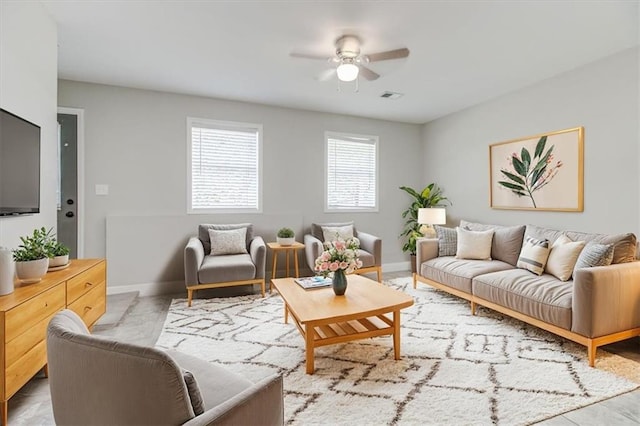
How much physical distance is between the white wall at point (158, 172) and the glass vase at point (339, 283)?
228cm

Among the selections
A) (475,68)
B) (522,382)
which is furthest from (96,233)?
(475,68)

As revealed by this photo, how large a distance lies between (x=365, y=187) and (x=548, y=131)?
2.59 m

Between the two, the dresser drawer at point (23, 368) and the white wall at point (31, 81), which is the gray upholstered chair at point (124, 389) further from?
the white wall at point (31, 81)

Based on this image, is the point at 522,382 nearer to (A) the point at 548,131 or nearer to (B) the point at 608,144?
(B) the point at 608,144

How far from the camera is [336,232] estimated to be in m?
4.68

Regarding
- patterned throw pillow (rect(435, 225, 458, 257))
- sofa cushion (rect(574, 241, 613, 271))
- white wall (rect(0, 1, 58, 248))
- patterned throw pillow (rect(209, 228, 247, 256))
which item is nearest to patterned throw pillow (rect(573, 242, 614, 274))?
sofa cushion (rect(574, 241, 613, 271))

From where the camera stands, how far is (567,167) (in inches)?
136

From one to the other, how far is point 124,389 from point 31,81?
8.19ft

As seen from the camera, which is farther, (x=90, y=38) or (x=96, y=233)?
(x=96, y=233)

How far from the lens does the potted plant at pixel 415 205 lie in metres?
5.10

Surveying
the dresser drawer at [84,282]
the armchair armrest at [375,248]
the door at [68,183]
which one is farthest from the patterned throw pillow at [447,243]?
the door at [68,183]

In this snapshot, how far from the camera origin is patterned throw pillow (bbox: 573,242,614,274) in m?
2.50

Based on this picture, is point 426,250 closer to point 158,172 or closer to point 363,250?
point 363,250

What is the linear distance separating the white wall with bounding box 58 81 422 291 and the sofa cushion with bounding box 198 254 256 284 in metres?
0.84
